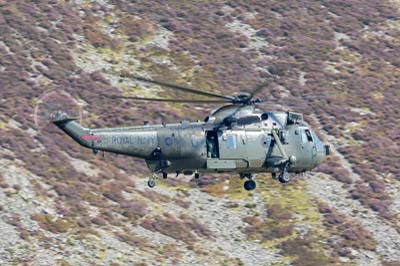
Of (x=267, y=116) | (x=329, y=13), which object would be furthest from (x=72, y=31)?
(x=267, y=116)

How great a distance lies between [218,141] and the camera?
37969 mm

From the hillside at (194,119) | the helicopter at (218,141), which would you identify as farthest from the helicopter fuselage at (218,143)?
the hillside at (194,119)

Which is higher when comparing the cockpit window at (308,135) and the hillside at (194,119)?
the cockpit window at (308,135)

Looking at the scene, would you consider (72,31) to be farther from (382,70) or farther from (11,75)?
(382,70)

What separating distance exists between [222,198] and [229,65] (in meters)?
19.2

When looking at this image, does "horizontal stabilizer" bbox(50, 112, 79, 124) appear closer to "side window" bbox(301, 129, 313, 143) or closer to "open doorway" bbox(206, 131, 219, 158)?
"open doorway" bbox(206, 131, 219, 158)

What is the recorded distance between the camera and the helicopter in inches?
1442

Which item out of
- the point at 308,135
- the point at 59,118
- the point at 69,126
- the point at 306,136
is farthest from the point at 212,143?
the point at 59,118

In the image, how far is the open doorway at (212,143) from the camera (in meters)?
37.9

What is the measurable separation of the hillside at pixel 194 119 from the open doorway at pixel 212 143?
12660mm

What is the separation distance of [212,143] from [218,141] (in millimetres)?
224

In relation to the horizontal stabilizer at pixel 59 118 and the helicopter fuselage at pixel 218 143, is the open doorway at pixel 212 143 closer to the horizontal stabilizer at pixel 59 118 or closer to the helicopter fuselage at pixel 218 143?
the helicopter fuselage at pixel 218 143

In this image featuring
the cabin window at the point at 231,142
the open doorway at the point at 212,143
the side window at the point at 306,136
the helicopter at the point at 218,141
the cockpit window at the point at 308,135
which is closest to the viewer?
the helicopter at the point at 218,141

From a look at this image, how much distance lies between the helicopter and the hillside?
12.4 meters
